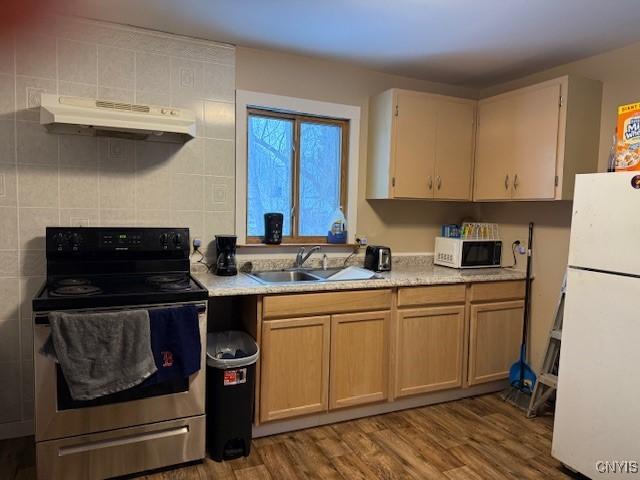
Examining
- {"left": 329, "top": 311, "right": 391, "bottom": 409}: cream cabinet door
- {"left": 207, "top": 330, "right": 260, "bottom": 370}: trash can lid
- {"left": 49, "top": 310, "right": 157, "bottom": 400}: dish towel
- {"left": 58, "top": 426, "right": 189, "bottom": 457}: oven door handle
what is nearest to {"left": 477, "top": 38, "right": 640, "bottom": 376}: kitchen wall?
{"left": 329, "top": 311, "right": 391, "bottom": 409}: cream cabinet door

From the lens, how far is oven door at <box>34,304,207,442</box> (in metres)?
1.85

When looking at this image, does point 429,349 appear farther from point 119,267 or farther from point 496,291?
point 119,267

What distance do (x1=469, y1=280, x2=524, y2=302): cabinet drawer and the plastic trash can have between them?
4.98 feet

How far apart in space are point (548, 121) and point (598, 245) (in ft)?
3.45

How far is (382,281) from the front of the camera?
2621 millimetres

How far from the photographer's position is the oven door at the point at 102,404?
1.85 m

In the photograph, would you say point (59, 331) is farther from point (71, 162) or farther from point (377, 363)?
point (377, 363)

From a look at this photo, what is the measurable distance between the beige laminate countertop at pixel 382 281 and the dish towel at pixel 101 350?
0.42 m

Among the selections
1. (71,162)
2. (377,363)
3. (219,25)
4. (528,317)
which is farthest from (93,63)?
(528,317)

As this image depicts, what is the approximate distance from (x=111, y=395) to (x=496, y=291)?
94.3 inches

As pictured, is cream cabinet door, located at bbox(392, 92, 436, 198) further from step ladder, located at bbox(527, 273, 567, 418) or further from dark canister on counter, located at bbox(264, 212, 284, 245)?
step ladder, located at bbox(527, 273, 567, 418)

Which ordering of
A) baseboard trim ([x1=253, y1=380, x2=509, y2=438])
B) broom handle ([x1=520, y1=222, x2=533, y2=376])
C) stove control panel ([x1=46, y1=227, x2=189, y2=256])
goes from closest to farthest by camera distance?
stove control panel ([x1=46, y1=227, x2=189, y2=256])
baseboard trim ([x1=253, y1=380, x2=509, y2=438])
broom handle ([x1=520, y1=222, x2=533, y2=376])

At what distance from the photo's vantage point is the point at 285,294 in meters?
2.36

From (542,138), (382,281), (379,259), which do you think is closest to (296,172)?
(379,259)
